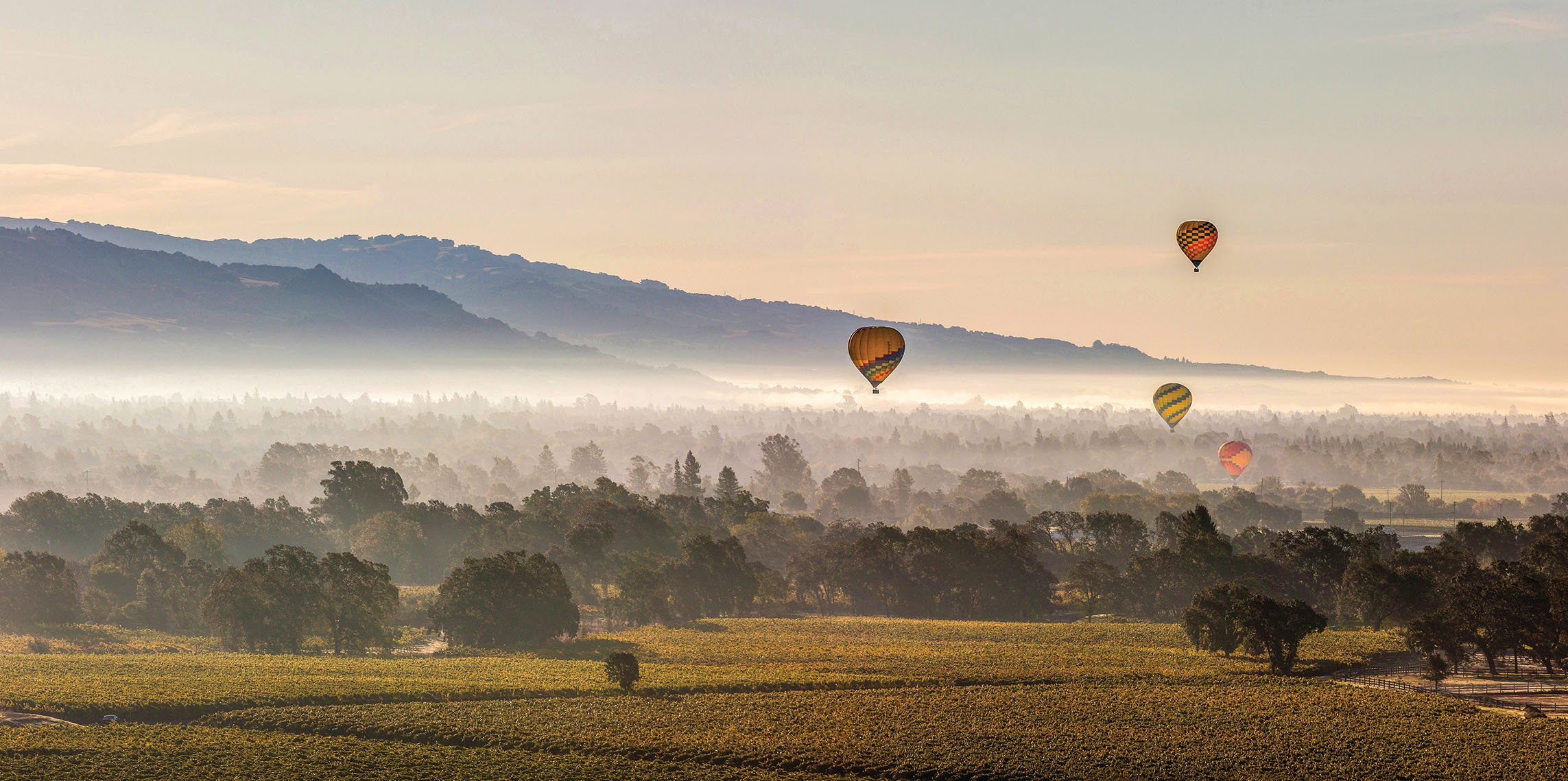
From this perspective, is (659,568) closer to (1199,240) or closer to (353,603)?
(353,603)

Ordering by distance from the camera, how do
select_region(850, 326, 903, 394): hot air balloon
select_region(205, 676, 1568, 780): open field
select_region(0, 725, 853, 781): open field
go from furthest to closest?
select_region(850, 326, 903, 394): hot air balloon < select_region(205, 676, 1568, 780): open field < select_region(0, 725, 853, 781): open field

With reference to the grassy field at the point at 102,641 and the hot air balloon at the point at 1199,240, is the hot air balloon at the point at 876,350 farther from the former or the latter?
the grassy field at the point at 102,641

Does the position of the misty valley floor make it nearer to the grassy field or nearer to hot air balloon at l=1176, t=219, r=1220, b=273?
the grassy field

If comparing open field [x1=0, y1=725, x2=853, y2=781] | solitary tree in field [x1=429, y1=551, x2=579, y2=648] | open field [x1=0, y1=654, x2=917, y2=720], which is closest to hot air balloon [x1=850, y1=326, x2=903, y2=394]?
solitary tree in field [x1=429, y1=551, x2=579, y2=648]

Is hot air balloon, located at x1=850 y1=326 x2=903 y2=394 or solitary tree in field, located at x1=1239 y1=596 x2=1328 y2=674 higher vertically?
hot air balloon, located at x1=850 y1=326 x2=903 y2=394

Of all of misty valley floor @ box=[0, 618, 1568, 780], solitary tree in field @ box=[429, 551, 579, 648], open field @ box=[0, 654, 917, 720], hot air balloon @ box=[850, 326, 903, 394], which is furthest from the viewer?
hot air balloon @ box=[850, 326, 903, 394]

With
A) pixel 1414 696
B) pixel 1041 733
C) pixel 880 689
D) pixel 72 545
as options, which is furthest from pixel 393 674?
pixel 72 545

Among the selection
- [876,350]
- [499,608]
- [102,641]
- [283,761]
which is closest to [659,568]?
[499,608]
